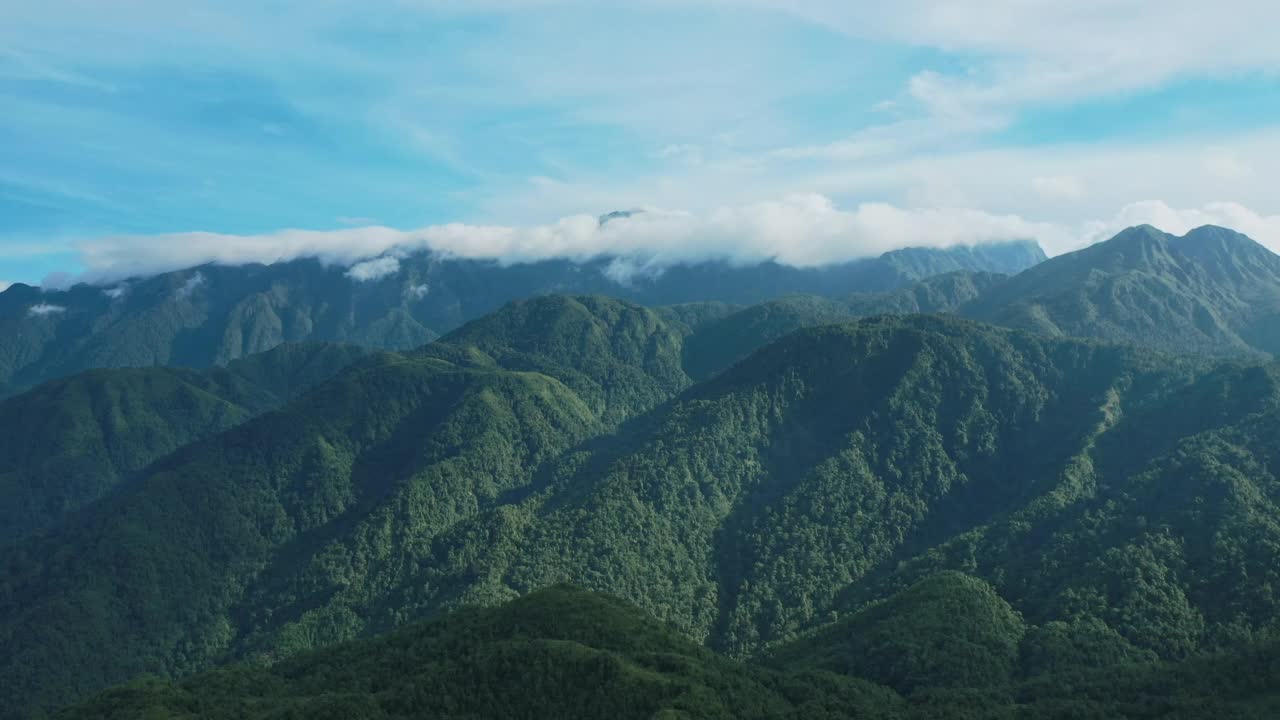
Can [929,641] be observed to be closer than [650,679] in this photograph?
No

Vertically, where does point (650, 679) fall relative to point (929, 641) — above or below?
above

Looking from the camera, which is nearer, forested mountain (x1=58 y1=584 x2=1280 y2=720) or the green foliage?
forested mountain (x1=58 y1=584 x2=1280 y2=720)

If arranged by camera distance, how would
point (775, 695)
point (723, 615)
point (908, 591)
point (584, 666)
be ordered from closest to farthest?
1. point (584, 666)
2. point (775, 695)
3. point (908, 591)
4. point (723, 615)

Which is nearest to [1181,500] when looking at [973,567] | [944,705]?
[973,567]

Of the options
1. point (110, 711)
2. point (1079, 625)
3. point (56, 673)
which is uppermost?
point (110, 711)

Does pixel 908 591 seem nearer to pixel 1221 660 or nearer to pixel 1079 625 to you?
pixel 1079 625

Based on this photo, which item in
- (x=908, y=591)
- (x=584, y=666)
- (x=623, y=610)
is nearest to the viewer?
(x=584, y=666)

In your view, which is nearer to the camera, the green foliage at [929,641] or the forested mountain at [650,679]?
the forested mountain at [650,679]

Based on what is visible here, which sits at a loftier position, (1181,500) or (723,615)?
(1181,500)
